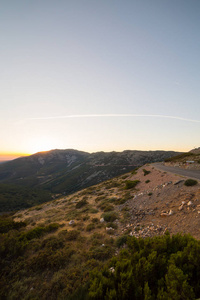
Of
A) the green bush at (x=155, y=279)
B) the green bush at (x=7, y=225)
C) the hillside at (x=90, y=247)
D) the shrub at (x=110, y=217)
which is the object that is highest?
the green bush at (x=155, y=279)

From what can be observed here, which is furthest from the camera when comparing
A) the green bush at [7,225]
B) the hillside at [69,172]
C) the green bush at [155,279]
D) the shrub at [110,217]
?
the hillside at [69,172]

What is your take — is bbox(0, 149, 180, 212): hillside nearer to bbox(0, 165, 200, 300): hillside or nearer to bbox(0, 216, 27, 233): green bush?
bbox(0, 216, 27, 233): green bush

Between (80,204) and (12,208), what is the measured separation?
59063 mm

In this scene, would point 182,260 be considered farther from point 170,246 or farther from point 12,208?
point 12,208

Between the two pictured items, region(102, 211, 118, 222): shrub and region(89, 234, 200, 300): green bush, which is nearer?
region(89, 234, 200, 300): green bush

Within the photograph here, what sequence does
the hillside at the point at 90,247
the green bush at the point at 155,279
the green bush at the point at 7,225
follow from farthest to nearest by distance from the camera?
the green bush at the point at 7,225, the hillside at the point at 90,247, the green bush at the point at 155,279

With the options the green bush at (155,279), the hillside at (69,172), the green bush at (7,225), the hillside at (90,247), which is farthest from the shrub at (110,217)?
the hillside at (69,172)

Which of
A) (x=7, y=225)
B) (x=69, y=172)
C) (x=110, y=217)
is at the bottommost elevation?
(x=69, y=172)

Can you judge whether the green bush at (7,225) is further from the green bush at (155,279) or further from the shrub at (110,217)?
the green bush at (155,279)

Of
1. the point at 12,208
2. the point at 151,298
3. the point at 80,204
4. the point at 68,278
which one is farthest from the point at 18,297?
the point at 12,208

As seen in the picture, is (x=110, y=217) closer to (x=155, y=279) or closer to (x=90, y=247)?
(x=90, y=247)

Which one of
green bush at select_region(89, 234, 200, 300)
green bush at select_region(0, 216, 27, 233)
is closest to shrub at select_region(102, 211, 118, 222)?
green bush at select_region(89, 234, 200, 300)

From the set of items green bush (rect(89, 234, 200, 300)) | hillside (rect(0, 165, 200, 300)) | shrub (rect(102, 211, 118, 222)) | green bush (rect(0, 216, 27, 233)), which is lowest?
green bush (rect(0, 216, 27, 233))

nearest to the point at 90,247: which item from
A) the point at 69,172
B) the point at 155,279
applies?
the point at 155,279
